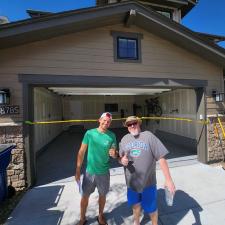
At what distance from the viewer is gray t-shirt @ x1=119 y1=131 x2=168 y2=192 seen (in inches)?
101

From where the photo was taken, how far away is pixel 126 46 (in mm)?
5566

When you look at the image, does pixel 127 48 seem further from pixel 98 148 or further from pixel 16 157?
pixel 16 157

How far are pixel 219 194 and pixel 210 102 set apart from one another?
3165mm

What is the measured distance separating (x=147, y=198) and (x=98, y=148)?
1.00 metres

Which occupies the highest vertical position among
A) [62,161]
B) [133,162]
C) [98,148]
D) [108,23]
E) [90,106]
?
[108,23]

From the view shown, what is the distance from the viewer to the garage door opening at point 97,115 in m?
7.18

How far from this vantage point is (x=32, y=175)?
475 cm

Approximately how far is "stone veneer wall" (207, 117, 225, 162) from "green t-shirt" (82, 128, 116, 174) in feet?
15.4

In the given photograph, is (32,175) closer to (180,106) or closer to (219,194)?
(219,194)

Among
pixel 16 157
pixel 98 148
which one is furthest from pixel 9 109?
pixel 98 148

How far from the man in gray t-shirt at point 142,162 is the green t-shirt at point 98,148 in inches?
10.1

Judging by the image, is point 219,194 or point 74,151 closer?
point 219,194

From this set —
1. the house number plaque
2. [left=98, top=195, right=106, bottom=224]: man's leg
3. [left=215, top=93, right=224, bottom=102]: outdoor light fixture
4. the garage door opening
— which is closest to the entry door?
the garage door opening

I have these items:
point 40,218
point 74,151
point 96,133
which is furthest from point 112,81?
point 74,151
